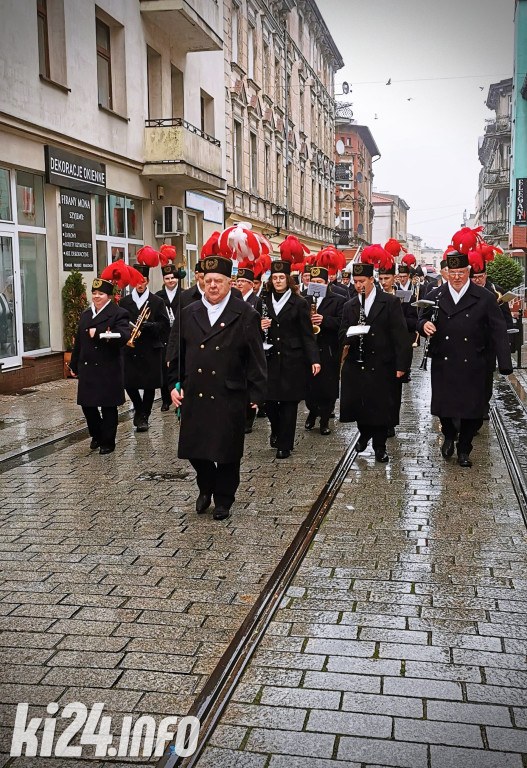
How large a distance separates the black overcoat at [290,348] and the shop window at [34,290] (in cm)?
694

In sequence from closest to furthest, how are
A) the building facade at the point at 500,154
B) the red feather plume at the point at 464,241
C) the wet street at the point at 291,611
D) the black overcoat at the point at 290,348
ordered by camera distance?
1. the wet street at the point at 291,611
2. the black overcoat at the point at 290,348
3. the red feather plume at the point at 464,241
4. the building facade at the point at 500,154

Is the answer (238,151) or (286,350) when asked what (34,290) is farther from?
(238,151)

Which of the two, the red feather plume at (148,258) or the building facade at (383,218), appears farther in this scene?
the building facade at (383,218)

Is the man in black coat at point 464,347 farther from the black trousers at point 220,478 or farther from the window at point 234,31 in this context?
the window at point 234,31

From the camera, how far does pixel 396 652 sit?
4188 millimetres

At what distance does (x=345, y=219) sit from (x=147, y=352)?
63519mm

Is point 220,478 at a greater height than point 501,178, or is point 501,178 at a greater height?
point 501,178

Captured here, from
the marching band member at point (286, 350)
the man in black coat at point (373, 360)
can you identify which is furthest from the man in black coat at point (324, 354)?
the man in black coat at point (373, 360)

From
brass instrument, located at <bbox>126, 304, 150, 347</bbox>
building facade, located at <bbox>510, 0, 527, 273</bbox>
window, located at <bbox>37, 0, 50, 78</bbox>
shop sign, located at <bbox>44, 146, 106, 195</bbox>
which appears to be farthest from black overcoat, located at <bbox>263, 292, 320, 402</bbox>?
building facade, located at <bbox>510, 0, 527, 273</bbox>

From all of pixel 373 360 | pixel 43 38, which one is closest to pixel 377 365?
pixel 373 360

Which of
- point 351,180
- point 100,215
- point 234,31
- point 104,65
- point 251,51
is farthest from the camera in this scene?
point 351,180

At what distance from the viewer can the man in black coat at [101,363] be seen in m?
9.04

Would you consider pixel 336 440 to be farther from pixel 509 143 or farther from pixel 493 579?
pixel 509 143

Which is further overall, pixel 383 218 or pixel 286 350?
pixel 383 218
